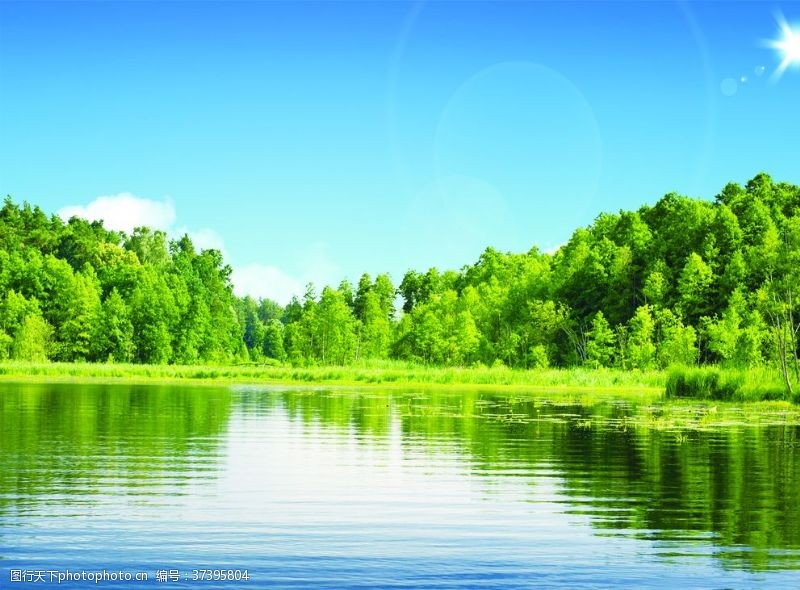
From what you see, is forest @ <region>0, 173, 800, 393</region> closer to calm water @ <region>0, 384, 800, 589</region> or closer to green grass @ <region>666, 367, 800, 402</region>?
green grass @ <region>666, 367, 800, 402</region>

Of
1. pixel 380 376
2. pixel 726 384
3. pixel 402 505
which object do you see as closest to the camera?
pixel 402 505

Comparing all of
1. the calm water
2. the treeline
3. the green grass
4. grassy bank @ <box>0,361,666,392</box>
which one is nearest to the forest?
the treeline

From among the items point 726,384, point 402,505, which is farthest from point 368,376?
point 402,505

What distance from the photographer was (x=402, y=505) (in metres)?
17.4

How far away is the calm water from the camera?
1238cm

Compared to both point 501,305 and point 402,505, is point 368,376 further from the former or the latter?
point 402,505

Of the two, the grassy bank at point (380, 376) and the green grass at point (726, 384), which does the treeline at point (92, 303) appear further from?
the green grass at point (726, 384)

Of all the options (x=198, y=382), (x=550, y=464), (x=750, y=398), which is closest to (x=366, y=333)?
(x=198, y=382)

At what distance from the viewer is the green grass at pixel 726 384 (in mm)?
50219

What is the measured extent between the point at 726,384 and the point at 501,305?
69.4 meters

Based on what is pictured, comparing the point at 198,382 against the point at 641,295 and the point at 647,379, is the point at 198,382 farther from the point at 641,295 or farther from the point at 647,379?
the point at 641,295

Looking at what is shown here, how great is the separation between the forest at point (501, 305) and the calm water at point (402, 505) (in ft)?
156

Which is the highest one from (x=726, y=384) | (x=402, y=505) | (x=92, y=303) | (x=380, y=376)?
(x=92, y=303)

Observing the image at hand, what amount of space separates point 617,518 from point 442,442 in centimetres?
1356
